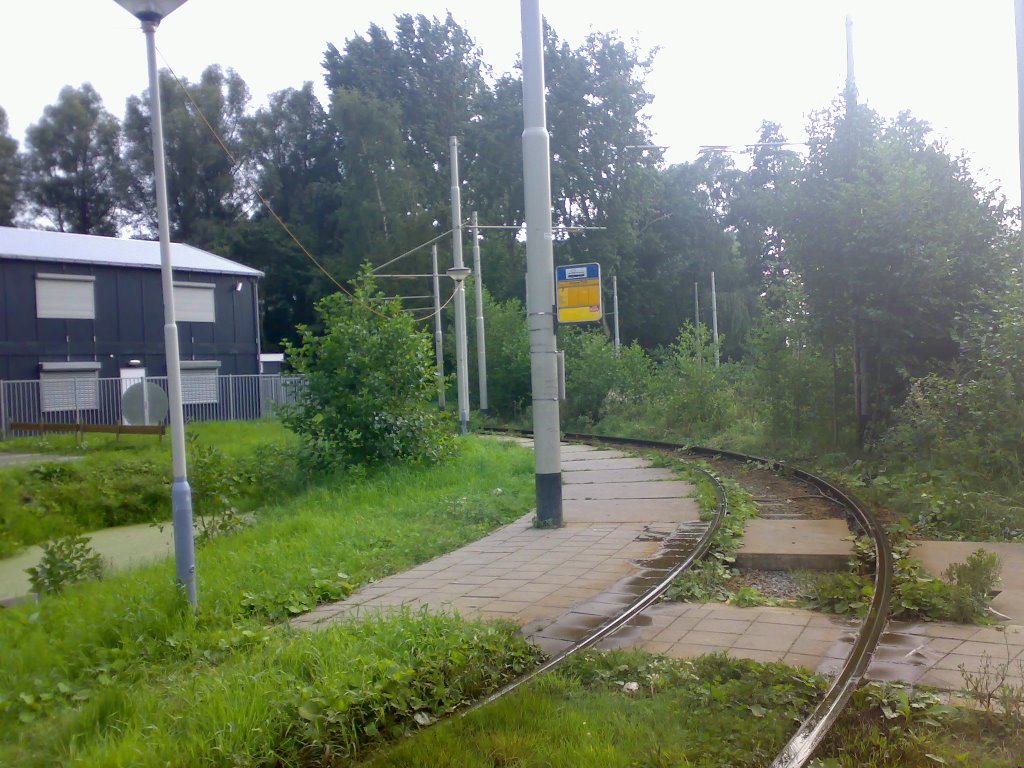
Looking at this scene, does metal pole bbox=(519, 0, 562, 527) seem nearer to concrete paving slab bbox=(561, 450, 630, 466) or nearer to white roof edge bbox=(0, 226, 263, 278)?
concrete paving slab bbox=(561, 450, 630, 466)

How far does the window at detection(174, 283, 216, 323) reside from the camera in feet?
114

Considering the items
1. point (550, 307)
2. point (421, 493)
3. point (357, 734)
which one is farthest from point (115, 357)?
point (357, 734)

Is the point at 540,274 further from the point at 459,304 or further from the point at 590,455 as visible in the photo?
the point at 459,304

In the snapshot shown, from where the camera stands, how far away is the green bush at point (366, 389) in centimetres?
1542

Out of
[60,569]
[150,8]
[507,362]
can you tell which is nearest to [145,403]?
[60,569]

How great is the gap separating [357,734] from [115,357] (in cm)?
3195

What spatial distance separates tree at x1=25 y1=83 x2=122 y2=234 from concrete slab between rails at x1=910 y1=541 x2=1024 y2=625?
1817 inches

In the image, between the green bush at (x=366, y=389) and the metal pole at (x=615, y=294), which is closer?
the green bush at (x=366, y=389)

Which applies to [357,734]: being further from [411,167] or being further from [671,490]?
[411,167]

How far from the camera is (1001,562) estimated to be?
26.4ft

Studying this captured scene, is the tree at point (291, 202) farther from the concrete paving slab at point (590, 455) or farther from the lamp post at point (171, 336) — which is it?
the lamp post at point (171, 336)

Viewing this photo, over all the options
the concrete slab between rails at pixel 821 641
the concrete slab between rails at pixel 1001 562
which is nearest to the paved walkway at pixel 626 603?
the concrete slab between rails at pixel 821 641

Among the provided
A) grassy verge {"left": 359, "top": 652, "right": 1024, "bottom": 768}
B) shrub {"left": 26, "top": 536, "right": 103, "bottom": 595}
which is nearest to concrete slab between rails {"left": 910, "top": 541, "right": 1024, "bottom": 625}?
grassy verge {"left": 359, "top": 652, "right": 1024, "bottom": 768}

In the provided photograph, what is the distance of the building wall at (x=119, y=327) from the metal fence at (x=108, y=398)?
1.31 m
